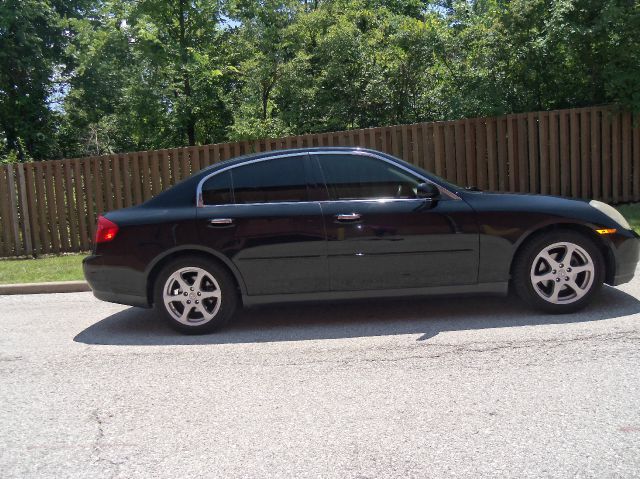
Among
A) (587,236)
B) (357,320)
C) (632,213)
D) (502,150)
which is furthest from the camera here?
(502,150)

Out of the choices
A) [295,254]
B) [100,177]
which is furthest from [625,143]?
[100,177]

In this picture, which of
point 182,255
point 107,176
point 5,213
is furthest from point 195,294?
point 5,213

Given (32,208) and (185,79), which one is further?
(185,79)

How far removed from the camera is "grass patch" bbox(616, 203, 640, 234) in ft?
32.2

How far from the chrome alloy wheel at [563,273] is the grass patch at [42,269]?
19.8 ft

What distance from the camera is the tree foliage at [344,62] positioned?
1167 centimetres

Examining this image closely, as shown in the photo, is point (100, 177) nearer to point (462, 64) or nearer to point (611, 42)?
point (462, 64)

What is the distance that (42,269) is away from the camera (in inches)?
387

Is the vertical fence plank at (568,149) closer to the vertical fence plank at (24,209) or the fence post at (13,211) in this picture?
the vertical fence plank at (24,209)

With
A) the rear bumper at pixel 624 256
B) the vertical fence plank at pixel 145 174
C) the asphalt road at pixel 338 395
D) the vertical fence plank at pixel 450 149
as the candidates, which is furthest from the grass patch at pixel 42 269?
the rear bumper at pixel 624 256

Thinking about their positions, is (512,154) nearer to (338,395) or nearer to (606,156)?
(606,156)

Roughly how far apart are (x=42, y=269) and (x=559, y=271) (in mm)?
7622

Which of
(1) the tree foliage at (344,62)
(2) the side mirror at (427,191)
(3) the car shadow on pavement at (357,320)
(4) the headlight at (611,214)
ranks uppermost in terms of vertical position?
(1) the tree foliage at (344,62)

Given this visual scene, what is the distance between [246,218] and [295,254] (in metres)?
0.56
